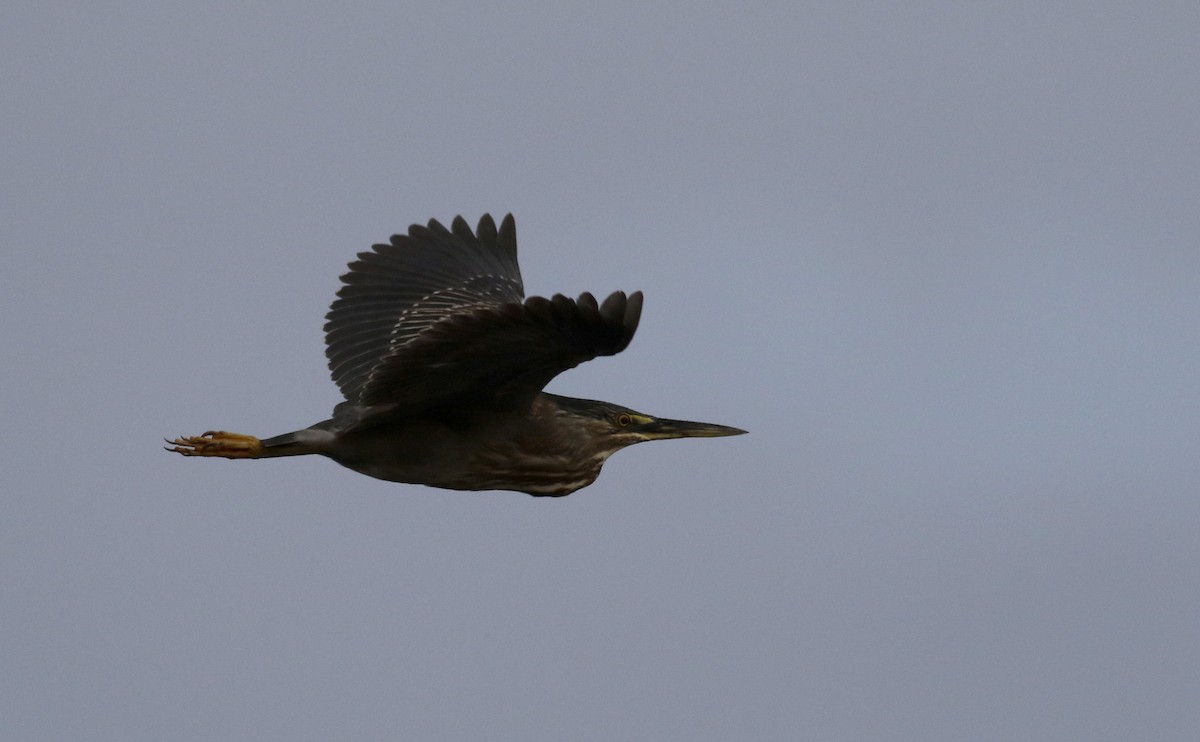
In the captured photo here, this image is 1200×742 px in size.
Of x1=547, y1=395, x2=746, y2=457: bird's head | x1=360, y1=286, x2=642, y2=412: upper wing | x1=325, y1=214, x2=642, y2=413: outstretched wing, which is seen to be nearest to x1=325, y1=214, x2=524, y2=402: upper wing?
x1=325, y1=214, x2=642, y2=413: outstretched wing

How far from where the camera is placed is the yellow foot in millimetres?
11469

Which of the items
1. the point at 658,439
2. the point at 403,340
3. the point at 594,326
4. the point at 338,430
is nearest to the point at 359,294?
the point at 403,340

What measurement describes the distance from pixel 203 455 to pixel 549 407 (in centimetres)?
228

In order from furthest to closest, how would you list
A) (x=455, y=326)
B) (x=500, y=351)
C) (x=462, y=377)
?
(x=462, y=377), (x=500, y=351), (x=455, y=326)

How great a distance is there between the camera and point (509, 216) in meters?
12.8

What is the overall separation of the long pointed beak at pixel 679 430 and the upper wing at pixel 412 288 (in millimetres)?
1360

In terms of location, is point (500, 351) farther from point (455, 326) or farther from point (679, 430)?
point (679, 430)

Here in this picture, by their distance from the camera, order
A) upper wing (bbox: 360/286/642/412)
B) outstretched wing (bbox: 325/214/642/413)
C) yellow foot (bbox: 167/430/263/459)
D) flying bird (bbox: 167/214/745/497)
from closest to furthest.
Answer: upper wing (bbox: 360/286/642/412), outstretched wing (bbox: 325/214/642/413), flying bird (bbox: 167/214/745/497), yellow foot (bbox: 167/430/263/459)

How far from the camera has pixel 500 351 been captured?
10.1 meters

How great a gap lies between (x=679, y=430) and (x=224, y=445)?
3035 mm

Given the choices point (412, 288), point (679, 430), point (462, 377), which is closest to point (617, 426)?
point (679, 430)

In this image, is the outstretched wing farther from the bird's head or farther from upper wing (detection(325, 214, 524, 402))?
the bird's head

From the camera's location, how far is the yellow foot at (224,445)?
11.5 m

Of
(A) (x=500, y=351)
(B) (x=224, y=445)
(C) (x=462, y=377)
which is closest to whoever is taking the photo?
(A) (x=500, y=351)
